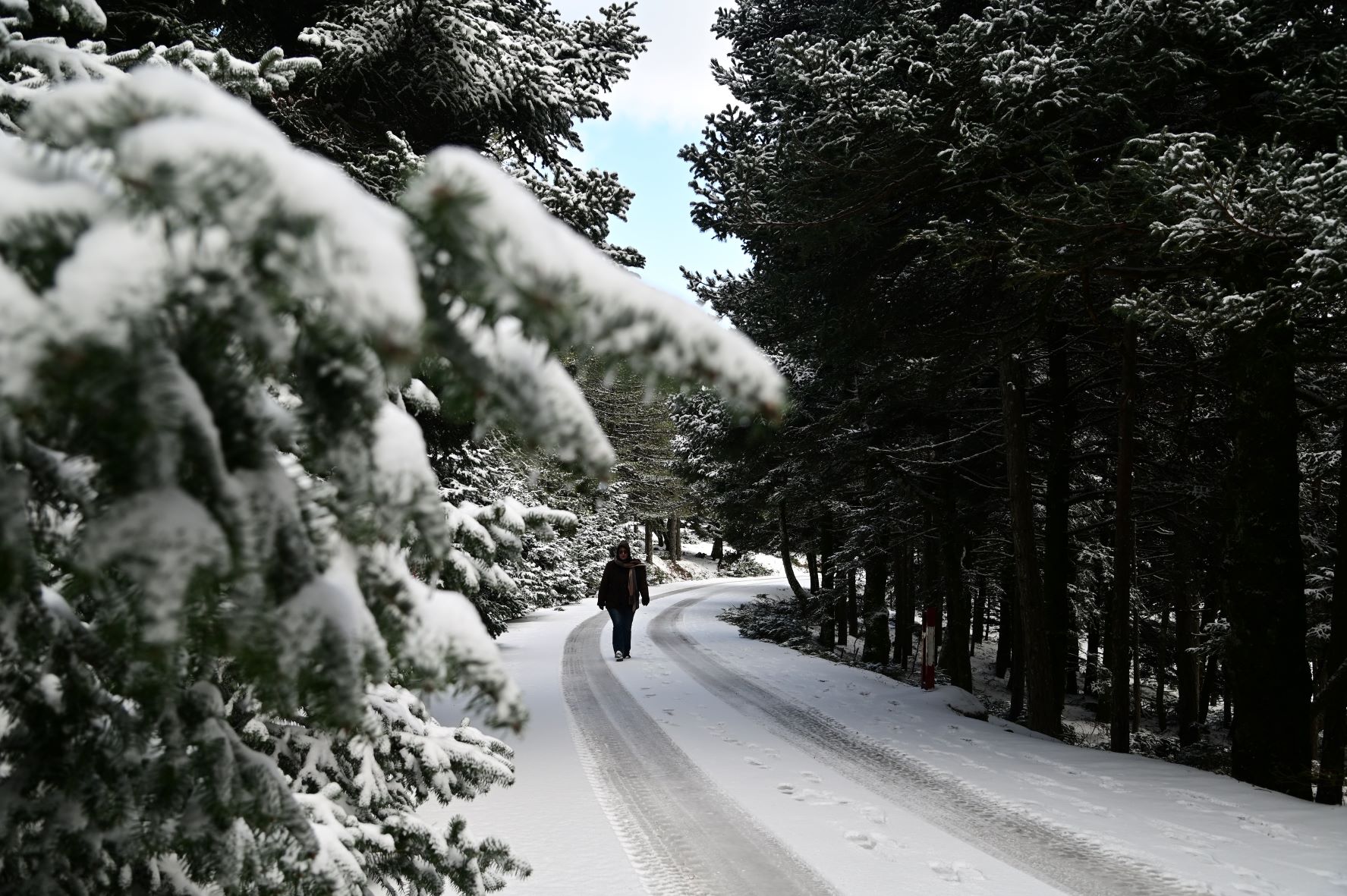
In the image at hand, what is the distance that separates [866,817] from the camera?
5.54 meters

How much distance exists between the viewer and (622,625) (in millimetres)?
13219

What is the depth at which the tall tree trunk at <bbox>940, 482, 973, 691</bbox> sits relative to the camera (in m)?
14.3

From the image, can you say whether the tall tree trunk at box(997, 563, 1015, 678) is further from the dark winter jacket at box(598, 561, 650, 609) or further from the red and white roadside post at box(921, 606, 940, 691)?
the dark winter jacket at box(598, 561, 650, 609)

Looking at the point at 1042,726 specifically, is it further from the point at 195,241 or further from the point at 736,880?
the point at 195,241

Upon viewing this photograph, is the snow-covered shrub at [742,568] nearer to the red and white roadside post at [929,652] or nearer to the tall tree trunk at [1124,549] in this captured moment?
the red and white roadside post at [929,652]

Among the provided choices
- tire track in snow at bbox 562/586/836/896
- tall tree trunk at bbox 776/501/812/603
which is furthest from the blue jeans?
tall tree trunk at bbox 776/501/812/603

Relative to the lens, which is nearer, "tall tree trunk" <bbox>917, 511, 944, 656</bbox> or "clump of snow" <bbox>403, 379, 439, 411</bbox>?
"clump of snow" <bbox>403, 379, 439, 411</bbox>

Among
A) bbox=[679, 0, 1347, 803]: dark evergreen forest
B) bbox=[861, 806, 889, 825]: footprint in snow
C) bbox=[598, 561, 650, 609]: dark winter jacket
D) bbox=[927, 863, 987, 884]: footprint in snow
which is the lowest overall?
bbox=[861, 806, 889, 825]: footprint in snow

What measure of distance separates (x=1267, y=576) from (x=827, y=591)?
1232cm

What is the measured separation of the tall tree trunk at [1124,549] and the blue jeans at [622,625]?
7.25m

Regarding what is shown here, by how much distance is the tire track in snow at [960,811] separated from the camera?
454 centimetres

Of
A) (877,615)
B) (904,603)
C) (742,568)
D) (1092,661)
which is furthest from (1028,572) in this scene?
(742,568)

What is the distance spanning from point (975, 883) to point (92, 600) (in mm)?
4573

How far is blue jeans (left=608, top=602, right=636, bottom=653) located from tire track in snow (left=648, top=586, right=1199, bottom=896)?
3226mm
